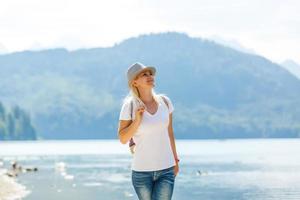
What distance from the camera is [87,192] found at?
49156mm

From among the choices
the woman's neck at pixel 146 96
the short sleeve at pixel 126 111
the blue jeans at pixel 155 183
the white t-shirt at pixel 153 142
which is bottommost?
the blue jeans at pixel 155 183

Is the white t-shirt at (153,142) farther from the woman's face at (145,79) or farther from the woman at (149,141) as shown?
the woman's face at (145,79)

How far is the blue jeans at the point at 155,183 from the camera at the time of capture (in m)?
8.73

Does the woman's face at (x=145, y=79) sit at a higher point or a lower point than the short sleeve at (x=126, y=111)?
higher

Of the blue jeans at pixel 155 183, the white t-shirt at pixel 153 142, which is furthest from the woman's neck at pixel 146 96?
the blue jeans at pixel 155 183

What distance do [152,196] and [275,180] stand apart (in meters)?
55.3

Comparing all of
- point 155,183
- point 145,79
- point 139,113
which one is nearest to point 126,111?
point 139,113

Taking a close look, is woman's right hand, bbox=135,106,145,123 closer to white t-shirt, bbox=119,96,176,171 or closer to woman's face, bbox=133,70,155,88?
white t-shirt, bbox=119,96,176,171

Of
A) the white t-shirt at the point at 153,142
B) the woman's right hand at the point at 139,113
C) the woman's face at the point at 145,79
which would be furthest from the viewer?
the woman's face at the point at 145,79

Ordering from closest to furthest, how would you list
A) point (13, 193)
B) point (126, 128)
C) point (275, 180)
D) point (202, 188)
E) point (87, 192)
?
point (126, 128)
point (13, 193)
point (87, 192)
point (202, 188)
point (275, 180)

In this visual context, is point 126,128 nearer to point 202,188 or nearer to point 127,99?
point 127,99

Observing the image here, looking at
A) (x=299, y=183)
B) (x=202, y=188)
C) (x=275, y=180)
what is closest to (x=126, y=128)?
(x=202, y=188)

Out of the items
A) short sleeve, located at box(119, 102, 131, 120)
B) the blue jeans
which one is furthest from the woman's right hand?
the blue jeans

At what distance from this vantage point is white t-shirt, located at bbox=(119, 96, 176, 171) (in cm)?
876
